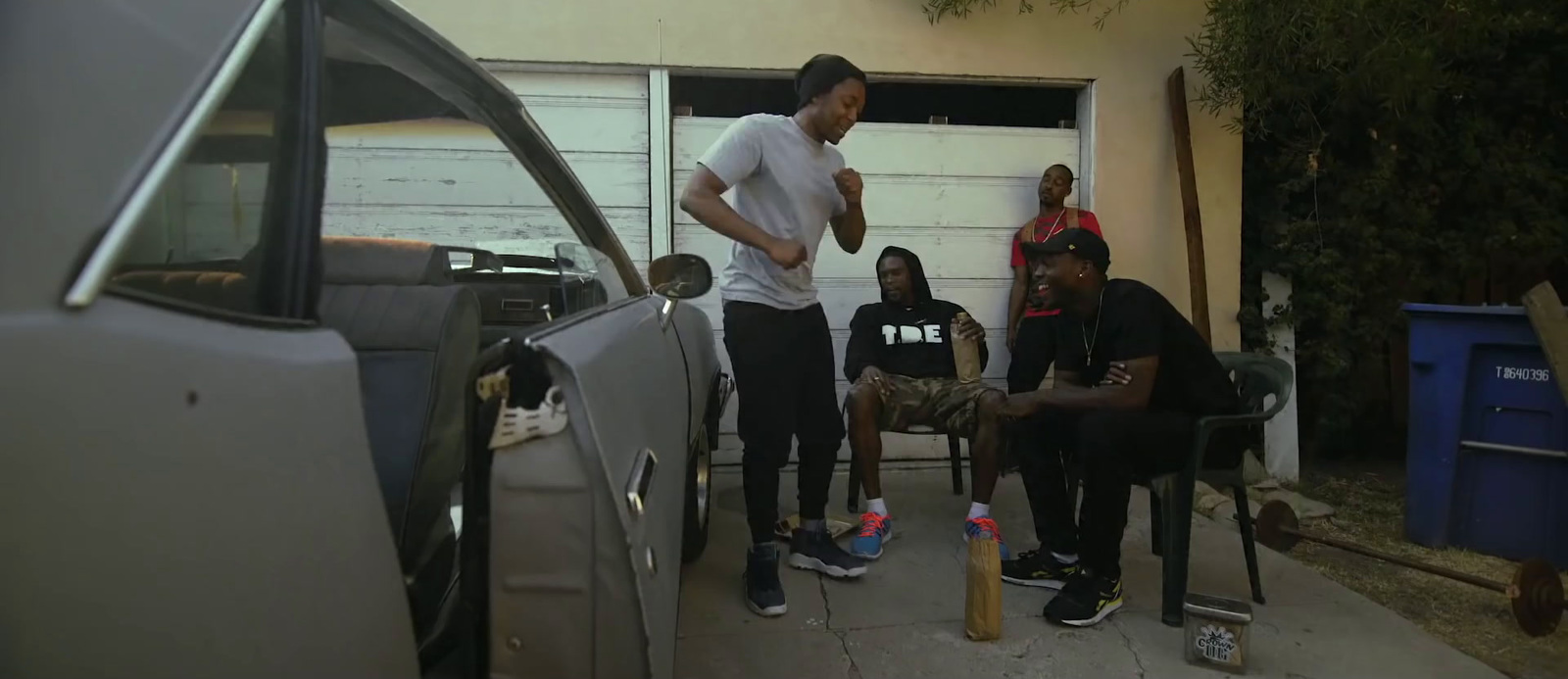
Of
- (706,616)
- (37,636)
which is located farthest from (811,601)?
(37,636)

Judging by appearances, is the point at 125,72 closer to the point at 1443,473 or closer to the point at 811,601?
the point at 811,601

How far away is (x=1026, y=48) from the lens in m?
4.96

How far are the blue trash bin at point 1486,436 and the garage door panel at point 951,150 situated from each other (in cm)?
199

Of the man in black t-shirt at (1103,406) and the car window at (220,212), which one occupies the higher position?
the car window at (220,212)

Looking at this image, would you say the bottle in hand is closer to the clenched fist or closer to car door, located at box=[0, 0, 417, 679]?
the clenched fist

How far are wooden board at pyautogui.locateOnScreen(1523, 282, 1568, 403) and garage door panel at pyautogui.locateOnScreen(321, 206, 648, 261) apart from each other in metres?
3.34

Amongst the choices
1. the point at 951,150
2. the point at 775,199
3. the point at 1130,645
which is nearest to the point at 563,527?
the point at 775,199

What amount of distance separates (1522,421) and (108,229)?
14.5 feet

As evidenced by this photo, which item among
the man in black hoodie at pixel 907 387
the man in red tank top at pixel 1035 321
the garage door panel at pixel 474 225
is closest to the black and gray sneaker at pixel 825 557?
the man in black hoodie at pixel 907 387

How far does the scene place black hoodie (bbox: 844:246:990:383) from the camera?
13.8ft

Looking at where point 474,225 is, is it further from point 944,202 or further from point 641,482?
point 944,202

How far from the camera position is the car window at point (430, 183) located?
1.50m

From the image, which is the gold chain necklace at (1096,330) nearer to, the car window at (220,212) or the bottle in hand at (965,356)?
the bottle in hand at (965,356)

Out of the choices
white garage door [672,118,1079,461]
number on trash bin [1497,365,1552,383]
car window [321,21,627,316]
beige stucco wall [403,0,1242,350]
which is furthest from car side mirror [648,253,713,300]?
number on trash bin [1497,365,1552,383]
